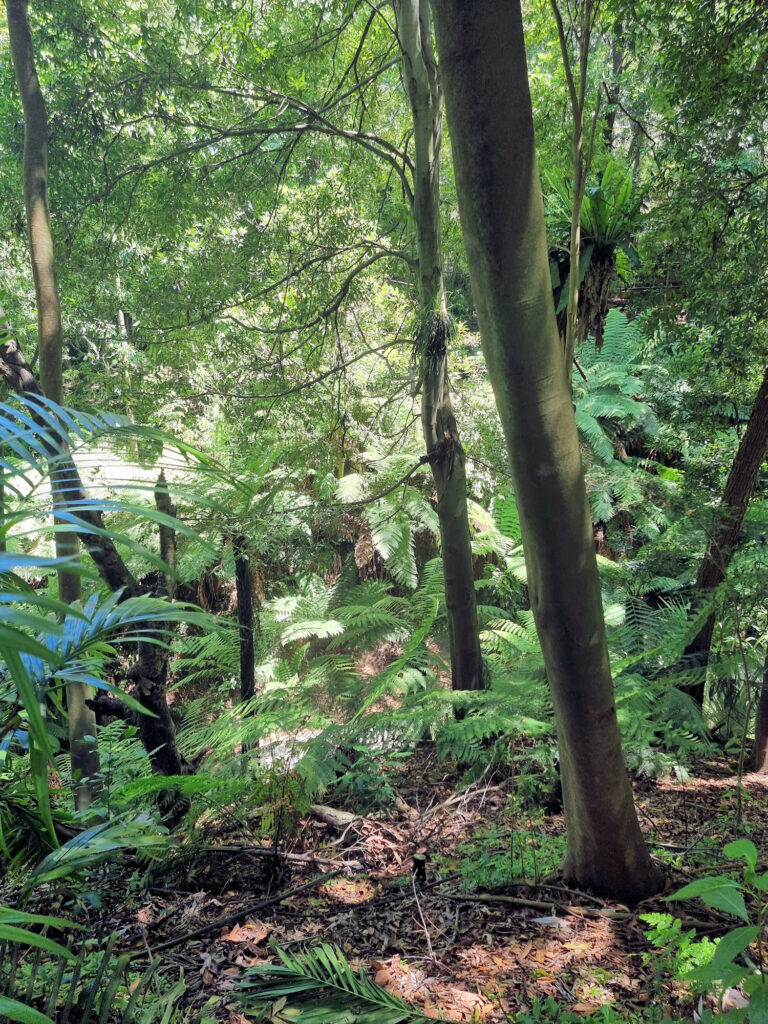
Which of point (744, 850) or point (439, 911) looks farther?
point (439, 911)

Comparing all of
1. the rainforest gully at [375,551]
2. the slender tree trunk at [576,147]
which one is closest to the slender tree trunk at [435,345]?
the rainforest gully at [375,551]

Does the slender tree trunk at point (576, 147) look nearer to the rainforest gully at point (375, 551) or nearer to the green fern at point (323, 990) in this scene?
the rainforest gully at point (375, 551)

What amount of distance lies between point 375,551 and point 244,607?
10.9 feet

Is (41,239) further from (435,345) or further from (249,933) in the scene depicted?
(249,933)

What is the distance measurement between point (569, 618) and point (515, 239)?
121 centimetres

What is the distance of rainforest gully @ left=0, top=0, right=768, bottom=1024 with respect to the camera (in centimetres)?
177

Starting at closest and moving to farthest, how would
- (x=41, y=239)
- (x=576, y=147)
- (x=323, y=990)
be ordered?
(x=323, y=990)
(x=576, y=147)
(x=41, y=239)

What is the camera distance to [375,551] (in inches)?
294

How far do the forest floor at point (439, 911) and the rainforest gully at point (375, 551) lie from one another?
16mm

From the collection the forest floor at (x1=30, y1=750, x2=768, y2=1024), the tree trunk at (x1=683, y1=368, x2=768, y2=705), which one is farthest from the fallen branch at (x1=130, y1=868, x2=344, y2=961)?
the tree trunk at (x1=683, y1=368, x2=768, y2=705)

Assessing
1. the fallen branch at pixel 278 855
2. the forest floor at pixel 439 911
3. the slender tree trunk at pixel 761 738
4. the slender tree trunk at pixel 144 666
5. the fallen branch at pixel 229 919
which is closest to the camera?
the forest floor at pixel 439 911

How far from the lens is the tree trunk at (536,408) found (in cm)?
183

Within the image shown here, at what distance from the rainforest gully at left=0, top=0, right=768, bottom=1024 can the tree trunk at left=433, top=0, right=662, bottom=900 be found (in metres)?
0.01

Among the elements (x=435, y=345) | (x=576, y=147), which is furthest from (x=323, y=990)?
(x=435, y=345)
